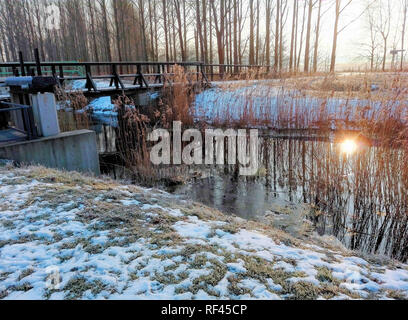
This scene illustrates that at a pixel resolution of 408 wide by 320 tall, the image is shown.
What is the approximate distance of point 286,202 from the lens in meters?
5.09

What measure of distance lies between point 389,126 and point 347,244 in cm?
236

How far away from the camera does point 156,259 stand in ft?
7.91

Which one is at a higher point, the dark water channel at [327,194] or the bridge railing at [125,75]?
the bridge railing at [125,75]

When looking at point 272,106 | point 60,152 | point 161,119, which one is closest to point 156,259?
point 60,152

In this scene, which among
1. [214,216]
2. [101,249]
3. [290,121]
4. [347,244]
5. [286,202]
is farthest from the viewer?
[290,121]

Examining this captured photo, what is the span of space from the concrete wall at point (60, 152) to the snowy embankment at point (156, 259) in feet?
6.75

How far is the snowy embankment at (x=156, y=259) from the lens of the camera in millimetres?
2061

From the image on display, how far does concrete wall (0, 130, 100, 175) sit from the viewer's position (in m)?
5.47

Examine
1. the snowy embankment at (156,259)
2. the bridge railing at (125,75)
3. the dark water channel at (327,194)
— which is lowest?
the dark water channel at (327,194)

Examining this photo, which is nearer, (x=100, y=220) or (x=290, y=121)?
(x=100, y=220)

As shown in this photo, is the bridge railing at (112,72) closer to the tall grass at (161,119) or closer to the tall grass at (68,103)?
the tall grass at (68,103)

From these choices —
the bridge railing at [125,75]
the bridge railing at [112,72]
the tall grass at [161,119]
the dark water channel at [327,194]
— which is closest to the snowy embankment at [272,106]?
the tall grass at [161,119]
